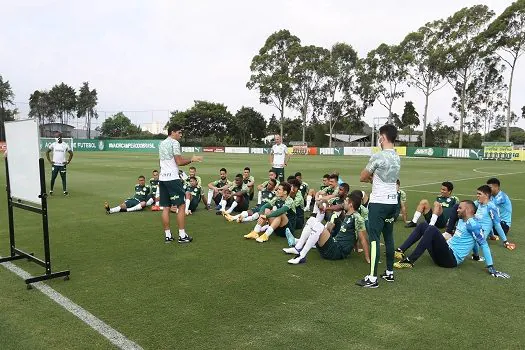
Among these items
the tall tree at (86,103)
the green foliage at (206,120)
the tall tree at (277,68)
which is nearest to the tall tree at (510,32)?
the tall tree at (277,68)

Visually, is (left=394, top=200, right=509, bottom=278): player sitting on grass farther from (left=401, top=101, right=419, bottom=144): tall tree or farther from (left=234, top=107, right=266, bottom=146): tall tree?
(left=401, top=101, right=419, bottom=144): tall tree

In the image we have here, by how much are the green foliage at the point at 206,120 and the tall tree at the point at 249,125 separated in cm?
201

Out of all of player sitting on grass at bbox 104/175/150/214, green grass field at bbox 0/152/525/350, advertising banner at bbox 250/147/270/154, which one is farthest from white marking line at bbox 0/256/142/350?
advertising banner at bbox 250/147/270/154

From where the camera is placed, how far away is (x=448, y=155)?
48.9 metres

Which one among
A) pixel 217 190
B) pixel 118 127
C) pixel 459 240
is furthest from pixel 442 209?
pixel 118 127

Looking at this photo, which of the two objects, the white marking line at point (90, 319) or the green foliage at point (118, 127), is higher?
the green foliage at point (118, 127)

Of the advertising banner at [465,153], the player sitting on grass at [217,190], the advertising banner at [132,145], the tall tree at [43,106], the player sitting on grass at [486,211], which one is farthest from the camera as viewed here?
the tall tree at [43,106]

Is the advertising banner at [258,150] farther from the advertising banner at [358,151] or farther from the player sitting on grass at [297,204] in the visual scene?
the player sitting on grass at [297,204]

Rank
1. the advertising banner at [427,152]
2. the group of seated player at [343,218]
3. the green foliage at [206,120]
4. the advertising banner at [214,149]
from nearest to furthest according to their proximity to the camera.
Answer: the group of seated player at [343,218] < the advertising banner at [427,152] < the advertising banner at [214,149] < the green foliage at [206,120]

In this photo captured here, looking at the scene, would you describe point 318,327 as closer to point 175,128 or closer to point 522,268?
point 522,268

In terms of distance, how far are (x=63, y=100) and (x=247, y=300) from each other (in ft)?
319

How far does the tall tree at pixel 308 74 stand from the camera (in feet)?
206

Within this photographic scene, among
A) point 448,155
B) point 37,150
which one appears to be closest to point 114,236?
point 37,150

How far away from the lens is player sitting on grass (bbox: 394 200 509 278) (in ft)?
19.1
